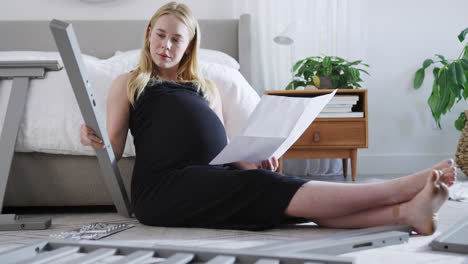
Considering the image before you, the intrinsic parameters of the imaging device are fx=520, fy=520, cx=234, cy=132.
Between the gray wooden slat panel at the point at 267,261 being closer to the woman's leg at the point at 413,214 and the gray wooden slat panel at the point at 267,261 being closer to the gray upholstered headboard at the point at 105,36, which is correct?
the woman's leg at the point at 413,214

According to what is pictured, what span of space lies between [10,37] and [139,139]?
83.8 inches

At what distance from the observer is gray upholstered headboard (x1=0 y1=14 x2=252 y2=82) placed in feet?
10.5

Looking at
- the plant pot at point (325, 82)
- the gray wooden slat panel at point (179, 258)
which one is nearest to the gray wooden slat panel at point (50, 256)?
the gray wooden slat panel at point (179, 258)

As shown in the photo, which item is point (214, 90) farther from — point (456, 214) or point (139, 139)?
point (456, 214)

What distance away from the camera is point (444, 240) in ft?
3.55

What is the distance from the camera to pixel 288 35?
9.91 feet

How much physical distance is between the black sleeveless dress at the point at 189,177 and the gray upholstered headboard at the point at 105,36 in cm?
171

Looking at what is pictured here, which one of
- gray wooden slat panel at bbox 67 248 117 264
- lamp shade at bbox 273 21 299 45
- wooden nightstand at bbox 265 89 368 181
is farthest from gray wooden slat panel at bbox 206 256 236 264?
lamp shade at bbox 273 21 299 45

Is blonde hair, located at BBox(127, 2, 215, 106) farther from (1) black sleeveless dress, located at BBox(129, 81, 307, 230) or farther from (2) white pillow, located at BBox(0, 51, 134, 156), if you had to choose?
(2) white pillow, located at BBox(0, 51, 134, 156)

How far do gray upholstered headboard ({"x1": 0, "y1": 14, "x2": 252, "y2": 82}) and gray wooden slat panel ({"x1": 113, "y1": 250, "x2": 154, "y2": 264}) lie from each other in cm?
244

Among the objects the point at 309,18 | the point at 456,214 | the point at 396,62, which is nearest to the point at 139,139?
the point at 456,214

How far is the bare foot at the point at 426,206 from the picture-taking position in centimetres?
105

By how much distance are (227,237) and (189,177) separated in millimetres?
196

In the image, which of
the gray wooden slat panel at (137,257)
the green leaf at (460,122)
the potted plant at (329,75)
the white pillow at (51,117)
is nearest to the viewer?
the gray wooden slat panel at (137,257)
